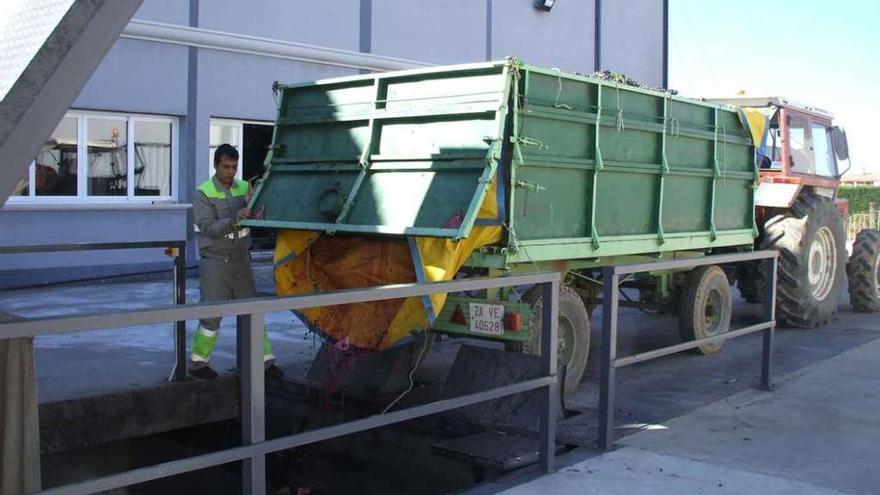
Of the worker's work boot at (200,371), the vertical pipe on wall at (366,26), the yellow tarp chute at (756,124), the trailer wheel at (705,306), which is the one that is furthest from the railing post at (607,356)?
the vertical pipe on wall at (366,26)

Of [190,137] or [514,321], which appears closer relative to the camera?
[514,321]

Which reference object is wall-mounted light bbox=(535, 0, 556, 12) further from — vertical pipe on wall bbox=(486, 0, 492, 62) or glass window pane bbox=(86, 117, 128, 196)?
glass window pane bbox=(86, 117, 128, 196)

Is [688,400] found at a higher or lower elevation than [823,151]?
lower

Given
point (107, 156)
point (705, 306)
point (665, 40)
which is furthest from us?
point (665, 40)

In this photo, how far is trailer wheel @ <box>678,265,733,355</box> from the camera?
8648mm

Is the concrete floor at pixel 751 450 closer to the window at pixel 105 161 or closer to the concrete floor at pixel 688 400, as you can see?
the concrete floor at pixel 688 400

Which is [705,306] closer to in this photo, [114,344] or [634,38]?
[114,344]

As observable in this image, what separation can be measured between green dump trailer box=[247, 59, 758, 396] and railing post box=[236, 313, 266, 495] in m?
2.29

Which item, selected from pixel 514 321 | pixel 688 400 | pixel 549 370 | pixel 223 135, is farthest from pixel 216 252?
pixel 223 135

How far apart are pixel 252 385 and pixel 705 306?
650 cm

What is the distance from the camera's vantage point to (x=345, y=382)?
269 inches

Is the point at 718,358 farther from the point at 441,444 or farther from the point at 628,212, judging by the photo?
the point at 441,444

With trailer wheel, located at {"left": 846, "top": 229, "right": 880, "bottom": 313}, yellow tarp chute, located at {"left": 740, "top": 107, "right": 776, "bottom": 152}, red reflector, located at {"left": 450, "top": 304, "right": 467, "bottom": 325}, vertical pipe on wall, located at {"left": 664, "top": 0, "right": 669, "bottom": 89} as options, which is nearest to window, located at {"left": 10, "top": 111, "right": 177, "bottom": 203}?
red reflector, located at {"left": 450, "top": 304, "right": 467, "bottom": 325}

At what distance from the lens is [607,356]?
17.3 feet
